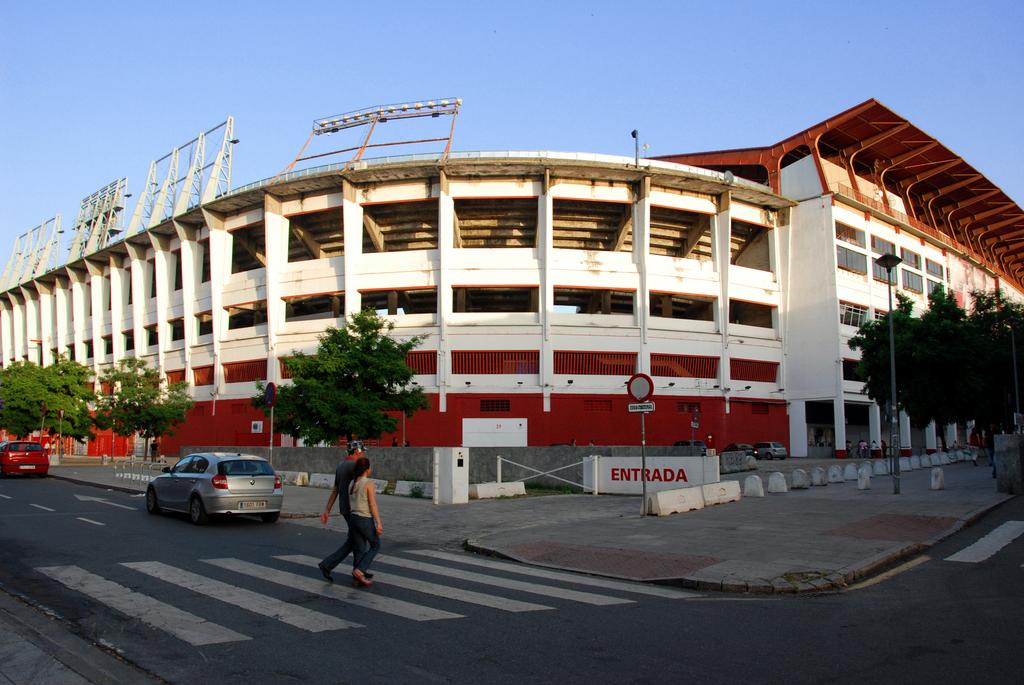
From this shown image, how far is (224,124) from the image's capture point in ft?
184

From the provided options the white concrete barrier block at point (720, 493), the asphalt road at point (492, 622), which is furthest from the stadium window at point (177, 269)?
the asphalt road at point (492, 622)

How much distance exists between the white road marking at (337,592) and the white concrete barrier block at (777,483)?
1507cm

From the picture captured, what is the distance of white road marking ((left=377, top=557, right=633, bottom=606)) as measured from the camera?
339 inches

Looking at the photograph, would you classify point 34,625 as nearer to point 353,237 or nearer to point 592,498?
point 592,498

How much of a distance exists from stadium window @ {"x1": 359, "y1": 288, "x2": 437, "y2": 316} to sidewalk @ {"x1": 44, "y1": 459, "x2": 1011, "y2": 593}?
27.6 meters

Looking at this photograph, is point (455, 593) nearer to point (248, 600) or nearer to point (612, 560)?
point (248, 600)

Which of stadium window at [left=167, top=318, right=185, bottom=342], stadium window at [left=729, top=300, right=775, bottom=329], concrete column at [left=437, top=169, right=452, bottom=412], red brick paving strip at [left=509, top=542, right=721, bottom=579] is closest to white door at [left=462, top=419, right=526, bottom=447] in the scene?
concrete column at [left=437, top=169, right=452, bottom=412]

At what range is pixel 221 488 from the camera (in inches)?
605

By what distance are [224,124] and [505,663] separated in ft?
188

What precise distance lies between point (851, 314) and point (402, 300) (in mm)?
30989

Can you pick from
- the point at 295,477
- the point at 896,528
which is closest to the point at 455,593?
the point at 896,528

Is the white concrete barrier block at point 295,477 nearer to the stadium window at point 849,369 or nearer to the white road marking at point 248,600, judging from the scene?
the white road marking at point 248,600

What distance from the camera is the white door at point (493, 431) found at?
44.5 metres

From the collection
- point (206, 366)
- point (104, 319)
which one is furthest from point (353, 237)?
point (104, 319)
